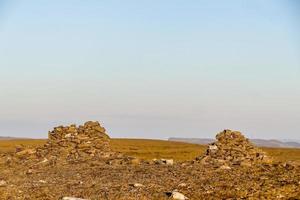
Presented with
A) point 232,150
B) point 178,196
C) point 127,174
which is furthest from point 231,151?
point 178,196

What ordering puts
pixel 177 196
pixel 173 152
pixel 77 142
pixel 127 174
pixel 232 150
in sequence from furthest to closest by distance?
1. pixel 173 152
2. pixel 77 142
3. pixel 232 150
4. pixel 127 174
5. pixel 177 196

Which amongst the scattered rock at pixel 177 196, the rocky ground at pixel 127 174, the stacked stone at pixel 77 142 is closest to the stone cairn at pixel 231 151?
the rocky ground at pixel 127 174

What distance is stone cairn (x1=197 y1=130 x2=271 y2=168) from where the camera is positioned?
3959 centimetres

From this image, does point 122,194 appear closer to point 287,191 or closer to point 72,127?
point 287,191

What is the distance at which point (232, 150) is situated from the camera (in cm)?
4209

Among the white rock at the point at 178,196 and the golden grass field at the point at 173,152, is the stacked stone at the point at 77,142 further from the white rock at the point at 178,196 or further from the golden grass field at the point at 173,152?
the white rock at the point at 178,196

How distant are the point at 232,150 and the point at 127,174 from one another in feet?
45.5

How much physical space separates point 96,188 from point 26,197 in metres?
3.61

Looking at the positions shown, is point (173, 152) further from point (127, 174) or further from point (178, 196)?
point (178, 196)

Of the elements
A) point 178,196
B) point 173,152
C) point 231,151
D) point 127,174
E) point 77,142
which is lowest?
point 178,196

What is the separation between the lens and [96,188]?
80.8 feet

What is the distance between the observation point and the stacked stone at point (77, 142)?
150ft

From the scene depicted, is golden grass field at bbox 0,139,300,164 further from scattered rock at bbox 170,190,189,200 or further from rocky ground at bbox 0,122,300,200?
scattered rock at bbox 170,190,189,200

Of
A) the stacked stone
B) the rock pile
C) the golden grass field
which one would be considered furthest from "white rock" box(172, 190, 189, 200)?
the golden grass field
